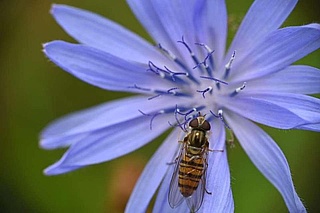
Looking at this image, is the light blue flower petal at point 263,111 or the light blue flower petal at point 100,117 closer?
the light blue flower petal at point 263,111

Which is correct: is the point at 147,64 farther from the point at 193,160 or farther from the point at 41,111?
the point at 41,111

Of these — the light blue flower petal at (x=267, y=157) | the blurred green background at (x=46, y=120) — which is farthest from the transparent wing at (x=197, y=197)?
the blurred green background at (x=46, y=120)

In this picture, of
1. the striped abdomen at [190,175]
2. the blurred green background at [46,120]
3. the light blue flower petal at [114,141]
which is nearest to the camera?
the striped abdomen at [190,175]

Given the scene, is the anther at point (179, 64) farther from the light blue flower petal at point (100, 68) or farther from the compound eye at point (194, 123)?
the compound eye at point (194, 123)

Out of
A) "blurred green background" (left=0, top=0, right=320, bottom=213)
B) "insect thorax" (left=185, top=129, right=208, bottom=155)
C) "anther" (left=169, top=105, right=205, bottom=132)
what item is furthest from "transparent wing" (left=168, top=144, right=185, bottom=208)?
"blurred green background" (left=0, top=0, right=320, bottom=213)

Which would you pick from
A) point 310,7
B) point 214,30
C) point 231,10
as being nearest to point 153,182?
point 214,30

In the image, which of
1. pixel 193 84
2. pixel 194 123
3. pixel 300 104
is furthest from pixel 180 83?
pixel 300 104

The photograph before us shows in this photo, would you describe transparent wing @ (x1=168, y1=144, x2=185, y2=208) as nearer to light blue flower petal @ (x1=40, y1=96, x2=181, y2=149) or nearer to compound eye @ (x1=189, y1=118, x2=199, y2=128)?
compound eye @ (x1=189, y1=118, x2=199, y2=128)
